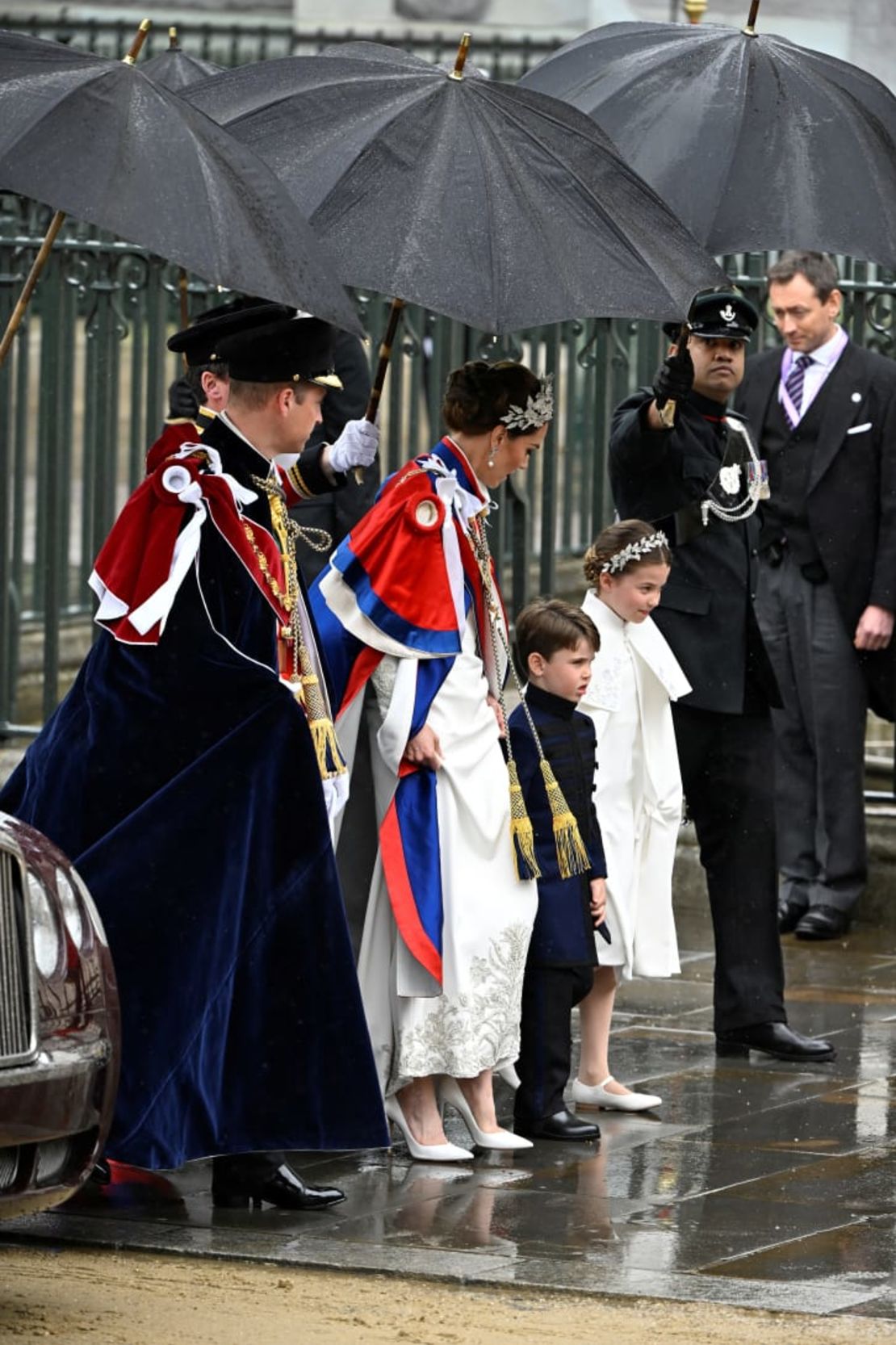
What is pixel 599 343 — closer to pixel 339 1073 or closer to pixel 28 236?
pixel 28 236

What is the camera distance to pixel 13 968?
17.9ft

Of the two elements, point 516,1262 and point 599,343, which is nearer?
point 516,1262

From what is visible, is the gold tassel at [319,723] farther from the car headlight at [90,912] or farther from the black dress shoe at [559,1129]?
the black dress shoe at [559,1129]

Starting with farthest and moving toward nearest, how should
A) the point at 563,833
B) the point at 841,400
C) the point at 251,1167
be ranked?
the point at 841,400 → the point at 563,833 → the point at 251,1167

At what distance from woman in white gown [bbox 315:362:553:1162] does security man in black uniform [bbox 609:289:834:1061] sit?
98 cm

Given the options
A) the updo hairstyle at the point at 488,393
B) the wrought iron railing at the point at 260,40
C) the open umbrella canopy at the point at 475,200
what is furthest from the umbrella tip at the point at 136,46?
the wrought iron railing at the point at 260,40

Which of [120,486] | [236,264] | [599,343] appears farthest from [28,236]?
[120,486]

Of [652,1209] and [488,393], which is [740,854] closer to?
[488,393]

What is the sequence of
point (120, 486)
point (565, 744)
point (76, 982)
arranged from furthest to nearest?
point (120, 486), point (565, 744), point (76, 982)

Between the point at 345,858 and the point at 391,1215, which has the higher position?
the point at 345,858

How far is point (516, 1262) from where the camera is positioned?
6008 millimetres

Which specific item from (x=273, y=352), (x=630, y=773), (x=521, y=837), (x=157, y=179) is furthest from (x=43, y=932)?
(x=630, y=773)

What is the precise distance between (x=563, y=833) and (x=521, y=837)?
6.3 inches

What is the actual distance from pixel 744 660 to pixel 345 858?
1413 mm
